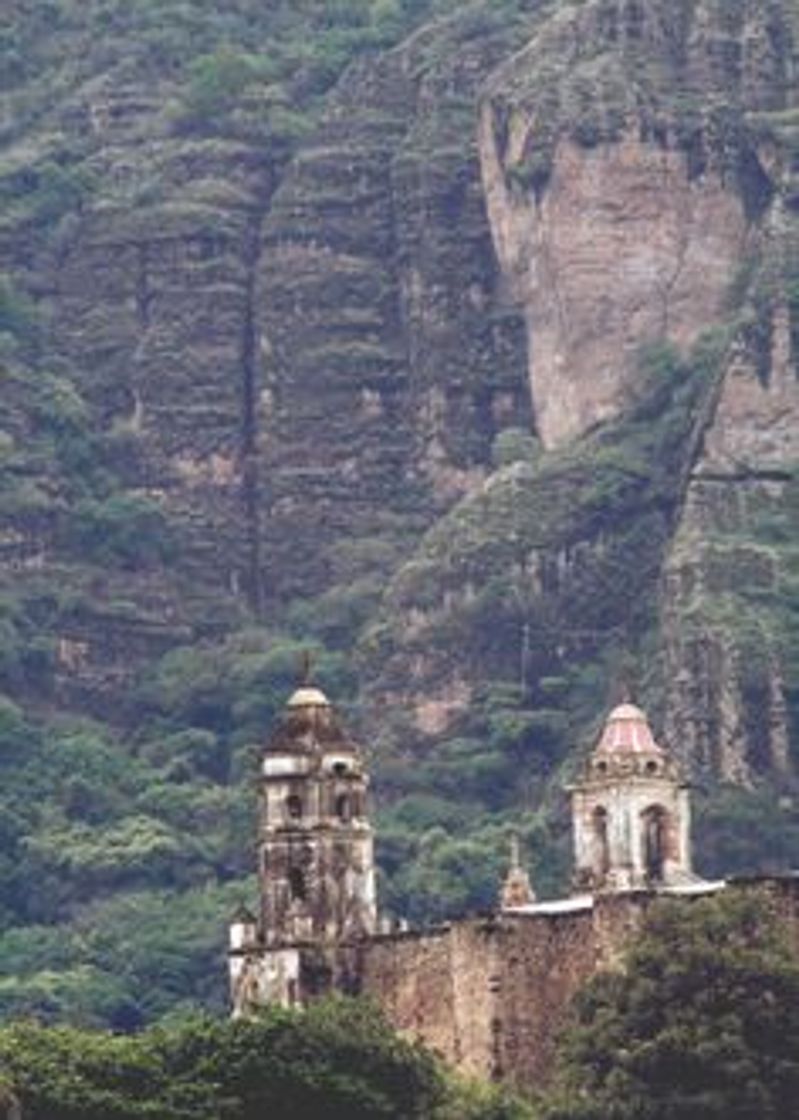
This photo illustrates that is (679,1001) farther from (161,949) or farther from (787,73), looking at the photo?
(787,73)

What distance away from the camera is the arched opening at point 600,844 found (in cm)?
13388

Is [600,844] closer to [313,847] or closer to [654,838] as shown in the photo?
[654,838]

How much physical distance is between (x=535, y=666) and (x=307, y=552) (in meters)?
13.6

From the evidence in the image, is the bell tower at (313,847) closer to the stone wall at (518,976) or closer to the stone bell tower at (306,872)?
the stone bell tower at (306,872)

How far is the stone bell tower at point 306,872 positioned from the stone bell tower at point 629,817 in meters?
4.12

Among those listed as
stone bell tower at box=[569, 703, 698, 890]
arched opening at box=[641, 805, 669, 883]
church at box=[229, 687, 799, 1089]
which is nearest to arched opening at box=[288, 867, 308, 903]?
church at box=[229, 687, 799, 1089]

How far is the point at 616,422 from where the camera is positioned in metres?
193

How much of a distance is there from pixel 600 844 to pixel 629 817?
77 cm

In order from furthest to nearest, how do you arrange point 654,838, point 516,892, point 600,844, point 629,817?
1. point 516,892
2. point 600,844
3. point 654,838
4. point 629,817

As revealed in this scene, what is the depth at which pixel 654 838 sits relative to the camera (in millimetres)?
134250

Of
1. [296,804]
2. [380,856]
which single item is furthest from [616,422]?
[296,804]

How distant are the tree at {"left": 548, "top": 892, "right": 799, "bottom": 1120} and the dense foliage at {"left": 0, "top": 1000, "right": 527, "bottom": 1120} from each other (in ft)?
5.43

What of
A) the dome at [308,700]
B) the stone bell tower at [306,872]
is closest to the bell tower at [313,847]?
the stone bell tower at [306,872]

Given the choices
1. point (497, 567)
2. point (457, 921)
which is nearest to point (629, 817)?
point (457, 921)
